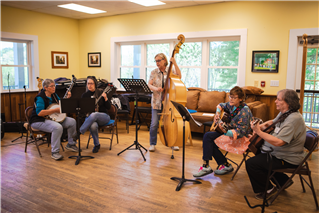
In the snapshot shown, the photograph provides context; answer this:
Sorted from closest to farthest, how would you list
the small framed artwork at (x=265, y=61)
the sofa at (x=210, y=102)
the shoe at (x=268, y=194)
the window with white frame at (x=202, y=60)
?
1. the shoe at (x=268, y=194)
2. the sofa at (x=210, y=102)
3. the small framed artwork at (x=265, y=61)
4. the window with white frame at (x=202, y=60)

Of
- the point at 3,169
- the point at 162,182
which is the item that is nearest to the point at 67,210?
the point at 162,182

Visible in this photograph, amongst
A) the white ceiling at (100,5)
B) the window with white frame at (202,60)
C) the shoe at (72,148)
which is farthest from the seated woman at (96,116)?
the white ceiling at (100,5)

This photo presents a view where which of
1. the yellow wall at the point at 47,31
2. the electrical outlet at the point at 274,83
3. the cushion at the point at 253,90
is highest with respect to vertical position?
the yellow wall at the point at 47,31

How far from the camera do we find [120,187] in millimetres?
2973

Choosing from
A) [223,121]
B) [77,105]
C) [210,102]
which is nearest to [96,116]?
[77,105]

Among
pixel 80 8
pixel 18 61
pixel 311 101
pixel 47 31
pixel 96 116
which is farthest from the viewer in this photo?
pixel 47 31

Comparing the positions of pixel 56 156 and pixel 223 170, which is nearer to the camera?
Answer: pixel 223 170

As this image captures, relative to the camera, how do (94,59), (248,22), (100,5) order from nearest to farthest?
1. (248,22)
2. (100,5)
3. (94,59)

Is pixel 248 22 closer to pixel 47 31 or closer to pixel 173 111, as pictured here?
pixel 173 111

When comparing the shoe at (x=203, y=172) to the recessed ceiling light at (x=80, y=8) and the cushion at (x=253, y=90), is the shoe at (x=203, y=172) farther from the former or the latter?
the recessed ceiling light at (x=80, y=8)

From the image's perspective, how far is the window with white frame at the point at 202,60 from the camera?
5688 mm

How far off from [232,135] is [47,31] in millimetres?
5772

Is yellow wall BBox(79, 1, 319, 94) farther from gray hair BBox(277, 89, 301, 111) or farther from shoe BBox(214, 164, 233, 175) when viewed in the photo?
gray hair BBox(277, 89, 301, 111)

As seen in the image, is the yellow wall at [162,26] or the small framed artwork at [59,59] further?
the small framed artwork at [59,59]
